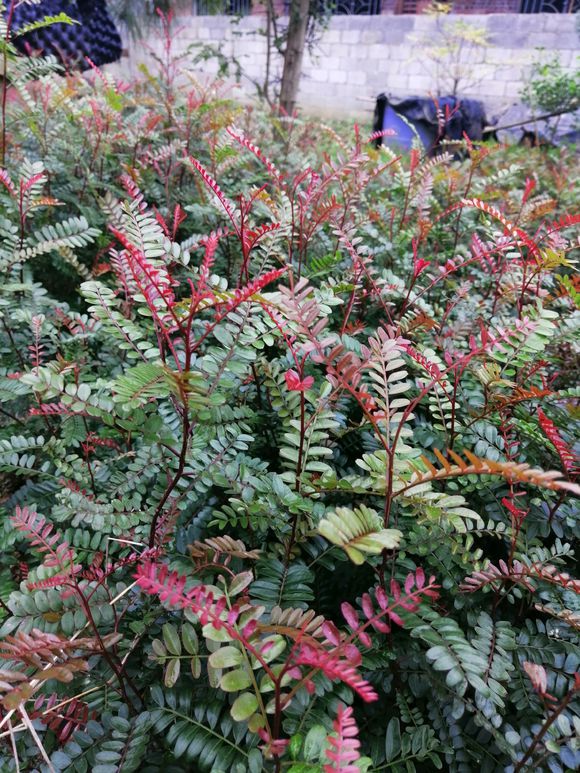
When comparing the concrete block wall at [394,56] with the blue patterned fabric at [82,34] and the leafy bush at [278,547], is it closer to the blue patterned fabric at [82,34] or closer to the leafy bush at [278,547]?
the blue patterned fabric at [82,34]

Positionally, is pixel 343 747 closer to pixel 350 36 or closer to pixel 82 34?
pixel 82 34

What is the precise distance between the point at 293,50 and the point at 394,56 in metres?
7.20

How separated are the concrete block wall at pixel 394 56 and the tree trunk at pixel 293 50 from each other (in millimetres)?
4696

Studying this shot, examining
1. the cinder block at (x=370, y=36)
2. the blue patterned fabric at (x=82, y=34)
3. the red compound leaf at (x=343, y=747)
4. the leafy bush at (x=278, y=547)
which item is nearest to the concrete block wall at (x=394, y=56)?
the cinder block at (x=370, y=36)

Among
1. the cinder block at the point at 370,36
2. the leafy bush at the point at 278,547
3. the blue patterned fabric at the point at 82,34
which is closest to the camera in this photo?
the leafy bush at the point at 278,547

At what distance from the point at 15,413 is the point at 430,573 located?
88 centimetres

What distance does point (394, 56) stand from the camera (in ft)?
31.1

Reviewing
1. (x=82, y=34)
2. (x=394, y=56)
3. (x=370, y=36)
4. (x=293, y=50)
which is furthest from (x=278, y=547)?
(x=370, y=36)

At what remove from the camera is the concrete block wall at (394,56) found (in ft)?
27.5

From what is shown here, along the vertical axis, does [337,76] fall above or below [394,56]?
below

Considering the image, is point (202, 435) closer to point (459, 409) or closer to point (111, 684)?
point (111, 684)

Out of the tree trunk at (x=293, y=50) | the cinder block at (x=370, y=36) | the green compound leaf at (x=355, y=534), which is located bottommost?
the green compound leaf at (x=355, y=534)

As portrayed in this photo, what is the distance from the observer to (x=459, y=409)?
0.99 metres

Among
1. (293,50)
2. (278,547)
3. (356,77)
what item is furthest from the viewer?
(356,77)
